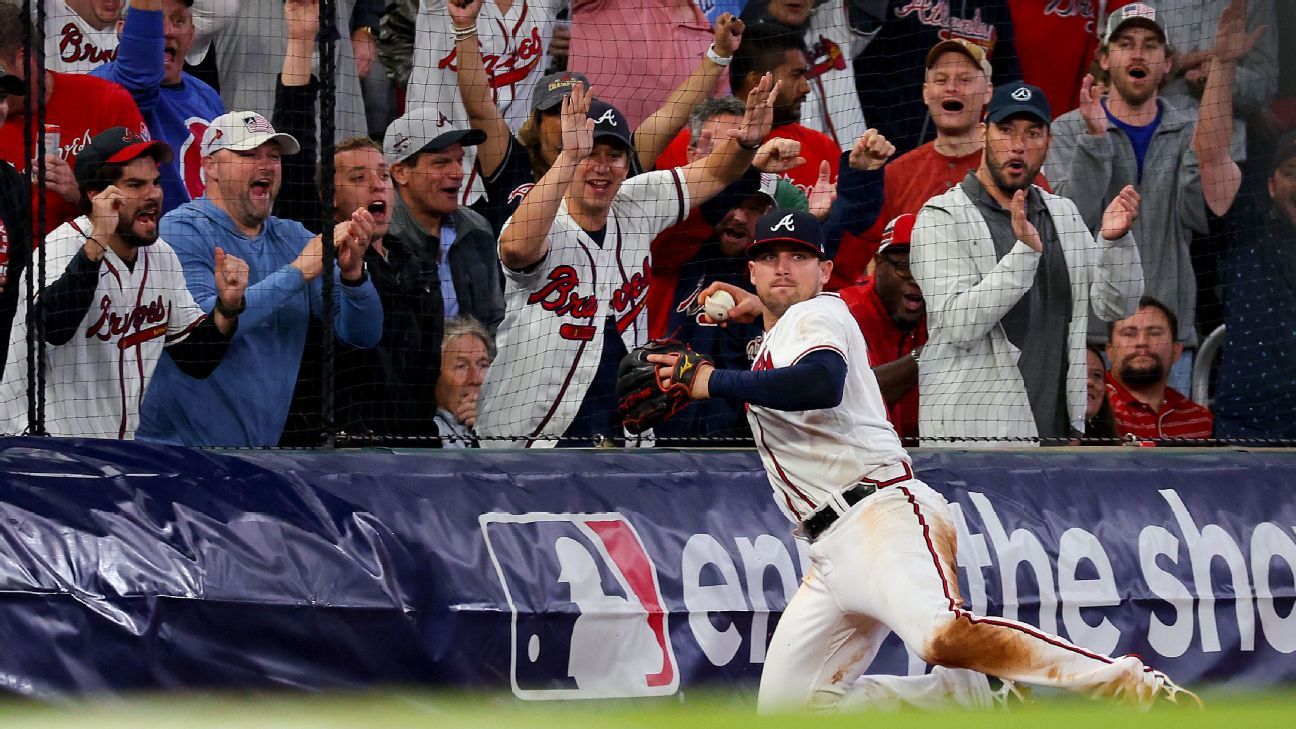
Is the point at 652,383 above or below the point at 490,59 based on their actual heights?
below

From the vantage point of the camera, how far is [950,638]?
13.1 feet

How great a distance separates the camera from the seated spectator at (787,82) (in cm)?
654

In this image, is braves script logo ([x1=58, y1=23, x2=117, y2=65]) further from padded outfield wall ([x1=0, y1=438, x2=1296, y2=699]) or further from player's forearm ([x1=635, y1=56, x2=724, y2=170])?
player's forearm ([x1=635, y1=56, x2=724, y2=170])

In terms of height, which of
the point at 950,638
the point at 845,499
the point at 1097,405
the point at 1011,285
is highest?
the point at 1011,285

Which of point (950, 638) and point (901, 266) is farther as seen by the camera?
point (901, 266)

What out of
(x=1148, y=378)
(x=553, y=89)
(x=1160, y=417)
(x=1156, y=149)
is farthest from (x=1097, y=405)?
(x=553, y=89)

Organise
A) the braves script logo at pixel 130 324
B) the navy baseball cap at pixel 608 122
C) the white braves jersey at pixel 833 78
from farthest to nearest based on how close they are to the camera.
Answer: the white braves jersey at pixel 833 78 < the navy baseball cap at pixel 608 122 < the braves script logo at pixel 130 324

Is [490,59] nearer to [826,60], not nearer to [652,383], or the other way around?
[826,60]

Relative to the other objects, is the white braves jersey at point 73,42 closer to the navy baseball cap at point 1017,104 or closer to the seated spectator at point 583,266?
the seated spectator at point 583,266

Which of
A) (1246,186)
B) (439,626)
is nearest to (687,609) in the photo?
(439,626)

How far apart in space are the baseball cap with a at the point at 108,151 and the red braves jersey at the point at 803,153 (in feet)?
6.83

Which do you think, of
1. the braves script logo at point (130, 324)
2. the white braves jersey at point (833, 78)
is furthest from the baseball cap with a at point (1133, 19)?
the braves script logo at point (130, 324)

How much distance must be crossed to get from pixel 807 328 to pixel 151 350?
252 centimetres

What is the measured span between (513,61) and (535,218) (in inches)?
32.8
